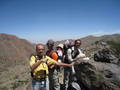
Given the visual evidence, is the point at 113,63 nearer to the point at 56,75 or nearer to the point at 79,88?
the point at 79,88

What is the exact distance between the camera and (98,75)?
4.82 meters

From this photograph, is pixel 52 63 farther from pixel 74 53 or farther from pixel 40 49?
pixel 74 53

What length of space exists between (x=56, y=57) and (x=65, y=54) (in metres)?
0.71

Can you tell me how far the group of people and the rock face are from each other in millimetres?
437

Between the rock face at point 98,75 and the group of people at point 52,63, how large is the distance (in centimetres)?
44

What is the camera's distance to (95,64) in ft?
16.9

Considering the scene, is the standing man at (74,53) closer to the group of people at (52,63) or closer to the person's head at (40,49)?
the group of people at (52,63)

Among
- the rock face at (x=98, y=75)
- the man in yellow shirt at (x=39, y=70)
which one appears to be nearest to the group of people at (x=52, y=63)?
the man in yellow shirt at (x=39, y=70)

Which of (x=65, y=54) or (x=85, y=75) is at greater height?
(x=65, y=54)

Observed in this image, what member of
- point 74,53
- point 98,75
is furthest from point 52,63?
point 98,75

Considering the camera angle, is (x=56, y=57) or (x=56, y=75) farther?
(x=56, y=75)

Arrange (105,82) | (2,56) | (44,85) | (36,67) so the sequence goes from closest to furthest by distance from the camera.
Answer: (36,67)
(44,85)
(105,82)
(2,56)

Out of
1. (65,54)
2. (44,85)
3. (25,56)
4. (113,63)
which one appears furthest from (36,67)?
(25,56)

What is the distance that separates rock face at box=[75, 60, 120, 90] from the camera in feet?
14.6
